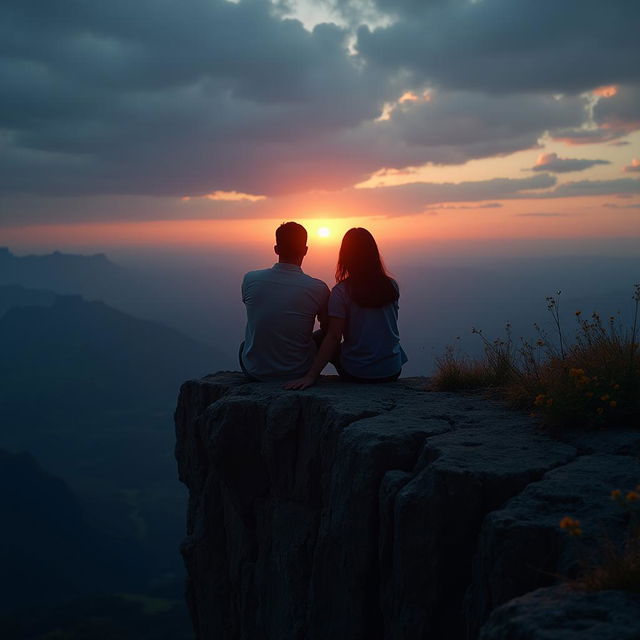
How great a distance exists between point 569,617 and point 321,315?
233 inches

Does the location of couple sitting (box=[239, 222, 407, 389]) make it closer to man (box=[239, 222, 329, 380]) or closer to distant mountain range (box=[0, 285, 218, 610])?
man (box=[239, 222, 329, 380])

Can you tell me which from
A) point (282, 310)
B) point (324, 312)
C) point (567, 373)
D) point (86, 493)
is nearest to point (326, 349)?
point (324, 312)

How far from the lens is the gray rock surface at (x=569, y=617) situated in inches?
112

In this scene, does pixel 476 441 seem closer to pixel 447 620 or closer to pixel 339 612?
pixel 447 620

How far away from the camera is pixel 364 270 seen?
8242 mm

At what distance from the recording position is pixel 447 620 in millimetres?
4727

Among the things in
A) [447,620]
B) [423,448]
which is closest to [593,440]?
[423,448]

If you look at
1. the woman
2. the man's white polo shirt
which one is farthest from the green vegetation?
the man's white polo shirt

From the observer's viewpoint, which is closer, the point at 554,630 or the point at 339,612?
the point at 554,630

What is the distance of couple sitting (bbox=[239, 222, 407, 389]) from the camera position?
26.9 ft

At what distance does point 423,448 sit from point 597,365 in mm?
2083

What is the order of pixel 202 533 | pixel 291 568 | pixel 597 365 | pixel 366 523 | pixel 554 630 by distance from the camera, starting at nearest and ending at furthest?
pixel 554 630 → pixel 366 523 → pixel 597 365 → pixel 291 568 → pixel 202 533

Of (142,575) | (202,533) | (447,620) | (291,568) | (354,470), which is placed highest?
(354,470)

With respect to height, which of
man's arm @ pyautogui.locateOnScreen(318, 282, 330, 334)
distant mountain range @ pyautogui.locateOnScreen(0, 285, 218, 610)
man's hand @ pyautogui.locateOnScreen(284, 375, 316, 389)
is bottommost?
distant mountain range @ pyautogui.locateOnScreen(0, 285, 218, 610)
